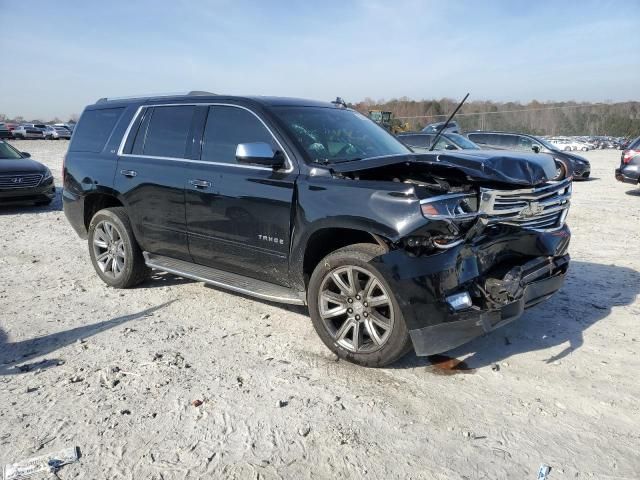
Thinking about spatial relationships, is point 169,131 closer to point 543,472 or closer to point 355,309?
point 355,309

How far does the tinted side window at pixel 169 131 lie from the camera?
4918 mm

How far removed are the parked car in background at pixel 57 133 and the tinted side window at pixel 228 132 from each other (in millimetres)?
49456

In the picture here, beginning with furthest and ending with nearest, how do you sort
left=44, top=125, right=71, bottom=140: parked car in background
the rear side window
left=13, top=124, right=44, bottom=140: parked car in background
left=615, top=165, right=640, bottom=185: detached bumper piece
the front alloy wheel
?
left=13, top=124, right=44, bottom=140: parked car in background
left=44, top=125, right=71, bottom=140: parked car in background
left=615, top=165, right=640, bottom=185: detached bumper piece
the rear side window
the front alloy wheel

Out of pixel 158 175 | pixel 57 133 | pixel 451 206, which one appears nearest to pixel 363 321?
pixel 451 206

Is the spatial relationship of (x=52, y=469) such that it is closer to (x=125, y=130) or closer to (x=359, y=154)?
(x=359, y=154)

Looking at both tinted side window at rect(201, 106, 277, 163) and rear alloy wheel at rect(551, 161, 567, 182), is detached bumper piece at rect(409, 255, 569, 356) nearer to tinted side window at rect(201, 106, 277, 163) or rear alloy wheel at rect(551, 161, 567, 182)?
rear alloy wheel at rect(551, 161, 567, 182)

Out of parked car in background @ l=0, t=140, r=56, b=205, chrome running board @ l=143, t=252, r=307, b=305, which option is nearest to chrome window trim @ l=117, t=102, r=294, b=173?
chrome running board @ l=143, t=252, r=307, b=305

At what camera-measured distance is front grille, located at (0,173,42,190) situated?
10430 mm

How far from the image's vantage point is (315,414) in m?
3.20

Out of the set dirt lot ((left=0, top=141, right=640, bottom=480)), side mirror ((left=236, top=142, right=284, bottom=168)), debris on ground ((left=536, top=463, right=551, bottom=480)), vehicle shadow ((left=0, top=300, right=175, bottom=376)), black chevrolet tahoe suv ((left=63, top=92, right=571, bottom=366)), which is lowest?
vehicle shadow ((left=0, top=300, right=175, bottom=376))

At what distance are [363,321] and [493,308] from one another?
883mm

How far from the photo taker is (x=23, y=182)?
10625 millimetres

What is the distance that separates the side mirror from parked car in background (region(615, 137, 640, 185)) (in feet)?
38.9

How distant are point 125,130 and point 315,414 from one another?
375 cm
